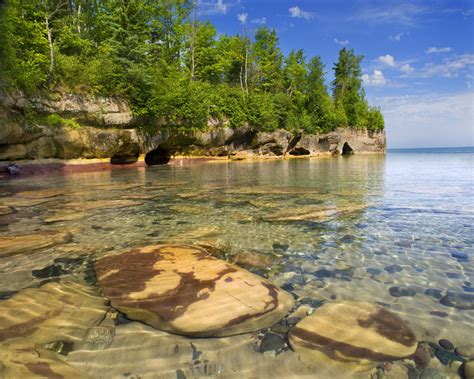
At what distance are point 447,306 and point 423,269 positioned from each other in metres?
0.82

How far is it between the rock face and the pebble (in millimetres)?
1015

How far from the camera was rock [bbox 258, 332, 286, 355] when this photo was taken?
6.53ft

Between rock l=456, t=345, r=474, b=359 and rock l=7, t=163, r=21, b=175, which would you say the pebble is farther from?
rock l=7, t=163, r=21, b=175

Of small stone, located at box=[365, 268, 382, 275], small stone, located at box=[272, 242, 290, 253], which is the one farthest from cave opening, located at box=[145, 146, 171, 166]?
small stone, located at box=[365, 268, 382, 275]

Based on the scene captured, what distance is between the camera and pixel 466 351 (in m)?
1.94

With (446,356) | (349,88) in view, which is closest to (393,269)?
(446,356)

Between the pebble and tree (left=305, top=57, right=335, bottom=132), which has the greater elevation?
tree (left=305, top=57, right=335, bottom=132)

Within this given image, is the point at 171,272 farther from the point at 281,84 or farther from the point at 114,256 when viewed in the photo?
the point at 281,84

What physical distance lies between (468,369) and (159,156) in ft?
97.0

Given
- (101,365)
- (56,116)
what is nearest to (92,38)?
(56,116)

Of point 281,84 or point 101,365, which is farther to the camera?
point 281,84

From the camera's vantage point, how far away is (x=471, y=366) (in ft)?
5.88

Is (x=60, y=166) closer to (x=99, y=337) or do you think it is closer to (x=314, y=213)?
(x=314, y=213)

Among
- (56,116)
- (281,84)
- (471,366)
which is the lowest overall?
(471,366)
